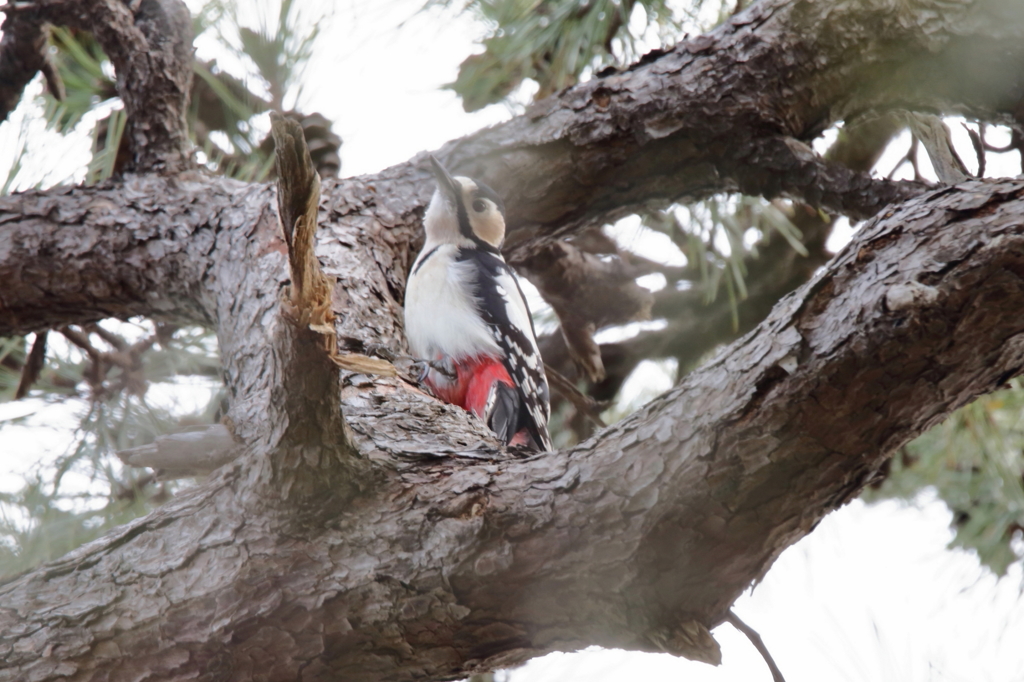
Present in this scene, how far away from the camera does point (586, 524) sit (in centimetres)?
116

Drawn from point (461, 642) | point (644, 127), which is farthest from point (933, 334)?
point (644, 127)

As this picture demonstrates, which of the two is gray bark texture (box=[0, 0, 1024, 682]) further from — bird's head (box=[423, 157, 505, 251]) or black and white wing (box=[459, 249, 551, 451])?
bird's head (box=[423, 157, 505, 251])

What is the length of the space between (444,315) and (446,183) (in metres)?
0.38

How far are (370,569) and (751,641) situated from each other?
0.54 metres

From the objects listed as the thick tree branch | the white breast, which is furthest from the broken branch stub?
the thick tree branch

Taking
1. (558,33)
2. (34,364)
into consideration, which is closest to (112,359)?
(34,364)

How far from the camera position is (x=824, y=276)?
3.55 feet

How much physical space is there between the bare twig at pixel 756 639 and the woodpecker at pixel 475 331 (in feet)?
3.61

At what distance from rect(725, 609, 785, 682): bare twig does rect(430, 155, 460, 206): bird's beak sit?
157 centimetres

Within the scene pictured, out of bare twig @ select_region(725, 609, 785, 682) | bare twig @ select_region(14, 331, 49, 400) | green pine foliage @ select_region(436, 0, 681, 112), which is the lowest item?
bare twig @ select_region(725, 609, 785, 682)

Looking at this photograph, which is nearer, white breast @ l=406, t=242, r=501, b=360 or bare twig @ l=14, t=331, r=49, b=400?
bare twig @ l=14, t=331, r=49, b=400

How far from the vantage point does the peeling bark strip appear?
102cm

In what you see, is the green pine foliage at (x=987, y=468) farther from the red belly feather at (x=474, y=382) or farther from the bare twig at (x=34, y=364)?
the bare twig at (x=34, y=364)

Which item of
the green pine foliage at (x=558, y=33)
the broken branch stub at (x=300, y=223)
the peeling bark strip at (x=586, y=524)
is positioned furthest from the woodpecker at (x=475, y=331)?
the broken branch stub at (x=300, y=223)
